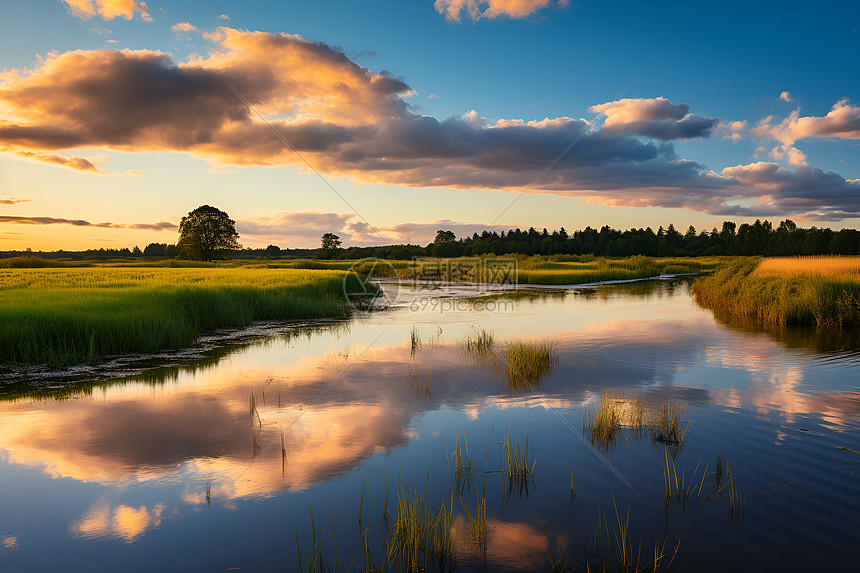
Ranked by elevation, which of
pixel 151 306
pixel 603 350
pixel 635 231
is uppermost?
pixel 635 231

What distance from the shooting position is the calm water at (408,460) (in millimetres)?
5473

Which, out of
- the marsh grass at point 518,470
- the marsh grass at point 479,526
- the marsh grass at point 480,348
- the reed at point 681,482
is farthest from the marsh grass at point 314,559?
the marsh grass at point 480,348

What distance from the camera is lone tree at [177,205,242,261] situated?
8781 cm

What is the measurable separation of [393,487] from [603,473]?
10.2ft

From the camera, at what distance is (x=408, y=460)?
7.67 m

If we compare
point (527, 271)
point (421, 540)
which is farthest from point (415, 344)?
point (527, 271)

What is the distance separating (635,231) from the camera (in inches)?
7067

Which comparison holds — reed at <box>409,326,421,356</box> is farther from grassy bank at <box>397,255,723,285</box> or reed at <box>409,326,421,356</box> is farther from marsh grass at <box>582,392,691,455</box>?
grassy bank at <box>397,255,723,285</box>

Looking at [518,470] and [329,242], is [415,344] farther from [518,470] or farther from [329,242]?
[329,242]

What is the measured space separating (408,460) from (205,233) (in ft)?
305

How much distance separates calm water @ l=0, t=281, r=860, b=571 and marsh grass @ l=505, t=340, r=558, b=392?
0.95 ft

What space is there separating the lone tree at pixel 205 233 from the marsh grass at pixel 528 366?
85.4m

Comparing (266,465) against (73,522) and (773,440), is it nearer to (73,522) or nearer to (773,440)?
(73,522)

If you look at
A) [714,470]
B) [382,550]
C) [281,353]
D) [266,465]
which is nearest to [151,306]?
[281,353]
